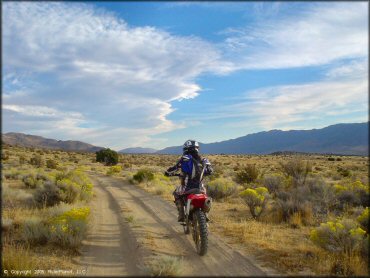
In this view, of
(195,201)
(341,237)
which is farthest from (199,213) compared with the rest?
(341,237)

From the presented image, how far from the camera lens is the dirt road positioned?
22.1 ft

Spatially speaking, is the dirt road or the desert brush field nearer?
the dirt road

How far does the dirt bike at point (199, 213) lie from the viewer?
772 cm

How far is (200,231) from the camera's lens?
25.6 ft

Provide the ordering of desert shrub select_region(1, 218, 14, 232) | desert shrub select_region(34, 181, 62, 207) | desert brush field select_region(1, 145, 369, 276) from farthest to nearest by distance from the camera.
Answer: desert shrub select_region(34, 181, 62, 207)
desert shrub select_region(1, 218, 14, 232)
desert brush field select_region(1, 145, 369, 276)

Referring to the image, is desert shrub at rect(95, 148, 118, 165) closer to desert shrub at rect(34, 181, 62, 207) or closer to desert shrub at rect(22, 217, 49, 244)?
desert shrub at rect(34, 181, 62, 207)

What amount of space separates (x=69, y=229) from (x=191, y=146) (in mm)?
3761

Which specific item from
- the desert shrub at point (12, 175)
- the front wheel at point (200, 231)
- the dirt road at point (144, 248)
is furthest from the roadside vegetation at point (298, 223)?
the desert shrub at point (12, 175)

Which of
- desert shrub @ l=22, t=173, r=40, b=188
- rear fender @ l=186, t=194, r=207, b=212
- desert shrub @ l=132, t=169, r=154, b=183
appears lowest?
desert shrub @ l=132, t=169, r=154, b=183

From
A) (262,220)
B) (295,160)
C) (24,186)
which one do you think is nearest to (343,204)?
(262,220)

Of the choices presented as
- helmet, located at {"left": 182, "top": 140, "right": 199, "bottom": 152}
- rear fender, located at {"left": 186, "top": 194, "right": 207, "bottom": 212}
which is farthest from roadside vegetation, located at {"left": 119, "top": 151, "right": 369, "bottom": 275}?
helmet, located at {"left": 182, "top": 140, "right": 199, "bottom": 152}

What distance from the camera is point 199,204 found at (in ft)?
26.9

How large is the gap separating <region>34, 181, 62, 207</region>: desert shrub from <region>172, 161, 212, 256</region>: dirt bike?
870 centimetres

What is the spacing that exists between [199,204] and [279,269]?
224cm
